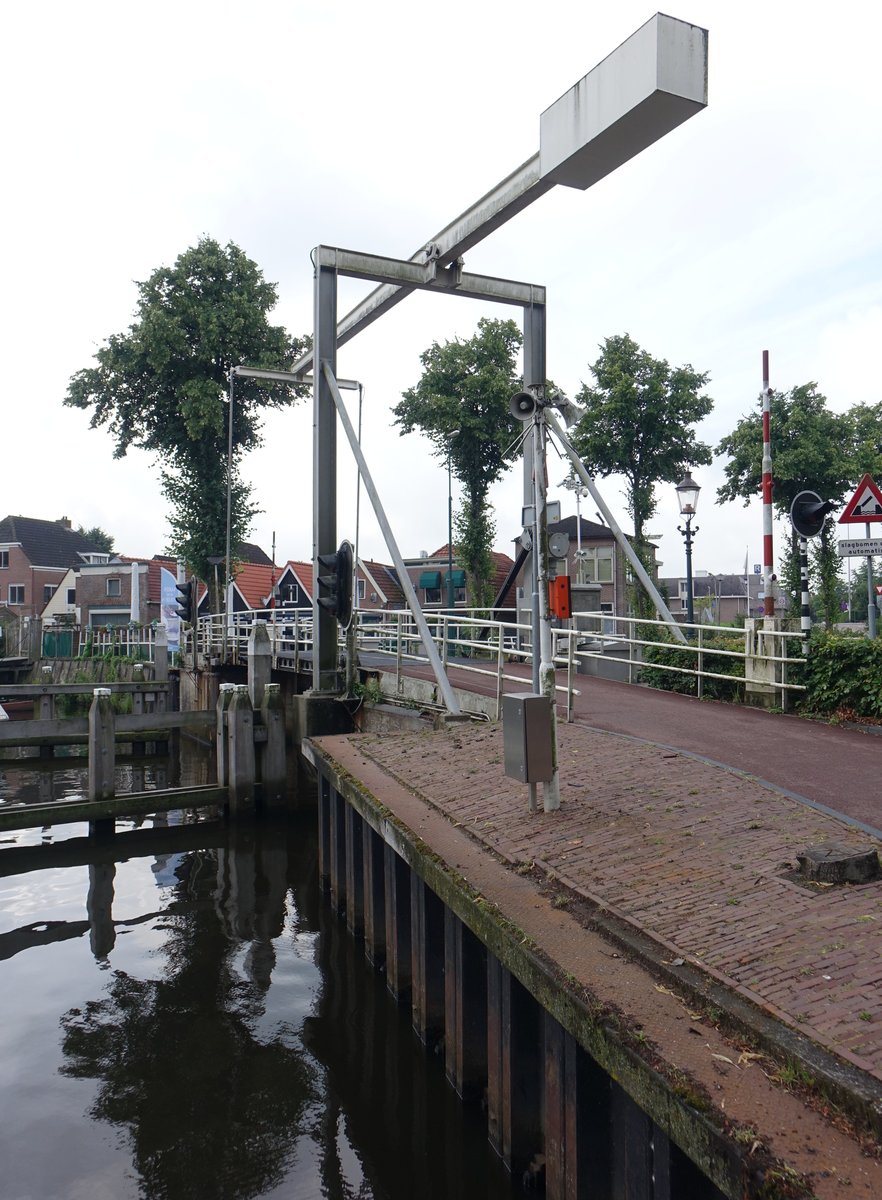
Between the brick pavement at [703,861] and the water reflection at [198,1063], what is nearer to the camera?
the brick pavement at [703,861]

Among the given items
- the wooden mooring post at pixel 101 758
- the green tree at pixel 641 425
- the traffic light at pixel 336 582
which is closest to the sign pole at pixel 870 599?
the traffic light at pixel 336 582

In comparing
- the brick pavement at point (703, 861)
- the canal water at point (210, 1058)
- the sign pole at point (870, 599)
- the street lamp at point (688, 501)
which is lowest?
the canal water at point (210, 1058)

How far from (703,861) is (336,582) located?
8391 millimetres

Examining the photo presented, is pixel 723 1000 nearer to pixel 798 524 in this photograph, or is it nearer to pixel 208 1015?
pixel 208 1015

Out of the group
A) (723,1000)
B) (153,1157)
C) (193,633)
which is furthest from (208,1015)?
(193,633)

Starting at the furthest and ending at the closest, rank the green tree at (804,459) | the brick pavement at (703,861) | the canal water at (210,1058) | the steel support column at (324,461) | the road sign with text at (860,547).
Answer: the green tree at (804,459), the steel support column at (324,461), the road sign with text at (860,547), the canal water at (210,1058), the brick pavement at (703,861)

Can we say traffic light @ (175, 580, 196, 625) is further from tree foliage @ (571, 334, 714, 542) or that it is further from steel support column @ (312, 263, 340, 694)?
tree foliage @ (571, 334, 714, 542)

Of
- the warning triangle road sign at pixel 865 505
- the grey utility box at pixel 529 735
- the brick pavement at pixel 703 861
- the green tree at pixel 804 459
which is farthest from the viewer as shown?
the green tree at pixel 804 459

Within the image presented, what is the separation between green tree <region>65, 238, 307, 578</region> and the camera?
31438 mm

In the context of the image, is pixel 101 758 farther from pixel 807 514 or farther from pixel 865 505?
pixel 865 505

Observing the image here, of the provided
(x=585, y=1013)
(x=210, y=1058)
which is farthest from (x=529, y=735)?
(x=210, y=1058)

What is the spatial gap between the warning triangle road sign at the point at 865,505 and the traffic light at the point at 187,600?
1507 cm

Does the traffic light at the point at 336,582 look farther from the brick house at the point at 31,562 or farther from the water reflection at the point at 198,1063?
the brick house at the point at 31,562

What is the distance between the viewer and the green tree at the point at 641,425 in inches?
1130
